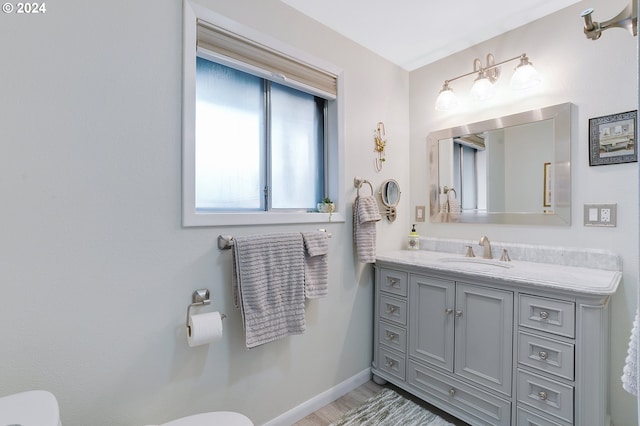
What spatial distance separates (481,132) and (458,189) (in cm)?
43

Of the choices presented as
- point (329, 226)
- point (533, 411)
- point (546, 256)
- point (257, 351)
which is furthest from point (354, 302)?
point (546, 256)

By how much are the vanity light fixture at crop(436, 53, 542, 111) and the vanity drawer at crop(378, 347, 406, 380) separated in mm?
1790

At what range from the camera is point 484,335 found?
5.16 ft

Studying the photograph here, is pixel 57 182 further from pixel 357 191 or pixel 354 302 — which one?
pixel 354 302

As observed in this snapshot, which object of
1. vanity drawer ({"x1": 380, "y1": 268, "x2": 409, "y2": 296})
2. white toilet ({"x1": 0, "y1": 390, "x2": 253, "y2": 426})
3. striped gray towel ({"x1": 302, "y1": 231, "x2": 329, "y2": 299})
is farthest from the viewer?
vanity drawer ({"x1": 380, "y1": 268, "x2": 409, "y2": 296})

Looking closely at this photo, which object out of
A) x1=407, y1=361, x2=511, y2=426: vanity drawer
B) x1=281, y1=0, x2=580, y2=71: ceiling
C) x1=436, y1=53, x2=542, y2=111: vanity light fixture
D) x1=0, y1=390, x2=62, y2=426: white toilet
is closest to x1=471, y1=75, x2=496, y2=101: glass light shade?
x1=436, y1=53, x2=542, y2=111: vanity light fixture

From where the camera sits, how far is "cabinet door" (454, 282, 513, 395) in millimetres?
1489

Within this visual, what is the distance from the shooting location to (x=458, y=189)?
2240 millimetres

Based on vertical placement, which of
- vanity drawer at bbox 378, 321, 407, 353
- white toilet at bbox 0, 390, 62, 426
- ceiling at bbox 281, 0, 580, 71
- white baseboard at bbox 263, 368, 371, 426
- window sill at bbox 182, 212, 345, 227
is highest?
ceiling at bbox 281, 0, 580, 71

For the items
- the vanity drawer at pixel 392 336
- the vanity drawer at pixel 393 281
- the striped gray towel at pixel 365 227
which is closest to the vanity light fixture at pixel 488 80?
the striped gray towel at pixel 365 227

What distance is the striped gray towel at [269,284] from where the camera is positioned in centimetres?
141

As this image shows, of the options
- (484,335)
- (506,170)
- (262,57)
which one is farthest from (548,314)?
(262,57)

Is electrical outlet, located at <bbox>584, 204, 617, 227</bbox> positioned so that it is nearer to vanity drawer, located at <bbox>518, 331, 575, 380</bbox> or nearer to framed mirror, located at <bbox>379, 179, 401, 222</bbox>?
vanity drawer, located at <bbox>518, 331, 575, 380</bbox>

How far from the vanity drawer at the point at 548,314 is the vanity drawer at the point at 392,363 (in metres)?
0.82
